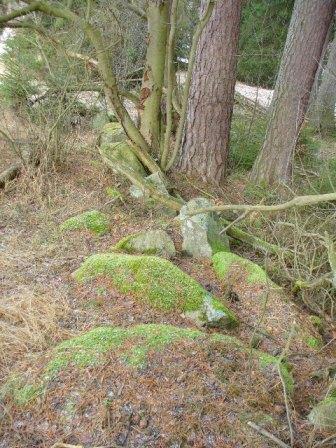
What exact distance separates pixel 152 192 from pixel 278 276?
1.98m

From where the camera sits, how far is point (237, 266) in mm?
4758

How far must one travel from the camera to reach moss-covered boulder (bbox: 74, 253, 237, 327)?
388 centimetres

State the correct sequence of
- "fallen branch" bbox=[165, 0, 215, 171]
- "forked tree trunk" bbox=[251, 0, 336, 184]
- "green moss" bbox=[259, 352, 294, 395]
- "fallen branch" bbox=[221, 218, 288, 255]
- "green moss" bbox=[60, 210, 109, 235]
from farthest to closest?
"forked tree trunk" bbox=[251, 0, 336, 184], "fallen branch" bbox=[165, 0, 215, 171], "fallen branch" bbox=[221, 218, 288, 255], "green moss" bbox=[60, 210, 109, 235], "green moss" bbox=[259, 352, 294, 395]

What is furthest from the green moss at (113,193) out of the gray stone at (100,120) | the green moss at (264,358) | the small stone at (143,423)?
the small stone at (143,423)

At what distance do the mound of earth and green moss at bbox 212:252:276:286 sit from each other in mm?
1310

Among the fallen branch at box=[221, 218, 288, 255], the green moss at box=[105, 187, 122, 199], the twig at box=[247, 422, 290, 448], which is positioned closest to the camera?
the twig at box=[247, 422, 290, 448]

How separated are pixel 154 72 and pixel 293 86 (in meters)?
2.20

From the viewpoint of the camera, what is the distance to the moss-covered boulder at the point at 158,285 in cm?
388

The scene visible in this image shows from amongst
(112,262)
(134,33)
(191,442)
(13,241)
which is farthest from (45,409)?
(134,33)

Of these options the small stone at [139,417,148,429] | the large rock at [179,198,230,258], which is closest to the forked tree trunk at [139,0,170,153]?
the large rock at [179,198,230,258]

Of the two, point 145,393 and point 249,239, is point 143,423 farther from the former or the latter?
point 249,239

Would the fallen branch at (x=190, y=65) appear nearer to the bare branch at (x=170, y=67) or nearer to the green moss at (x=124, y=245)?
the bare branch at (x=170, y=67)

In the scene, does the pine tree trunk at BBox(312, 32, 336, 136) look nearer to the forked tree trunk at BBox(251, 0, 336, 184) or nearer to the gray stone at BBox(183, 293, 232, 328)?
the forked tree trunk at BBox(251, 0, 336, 184)

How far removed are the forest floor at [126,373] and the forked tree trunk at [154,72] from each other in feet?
8.58
